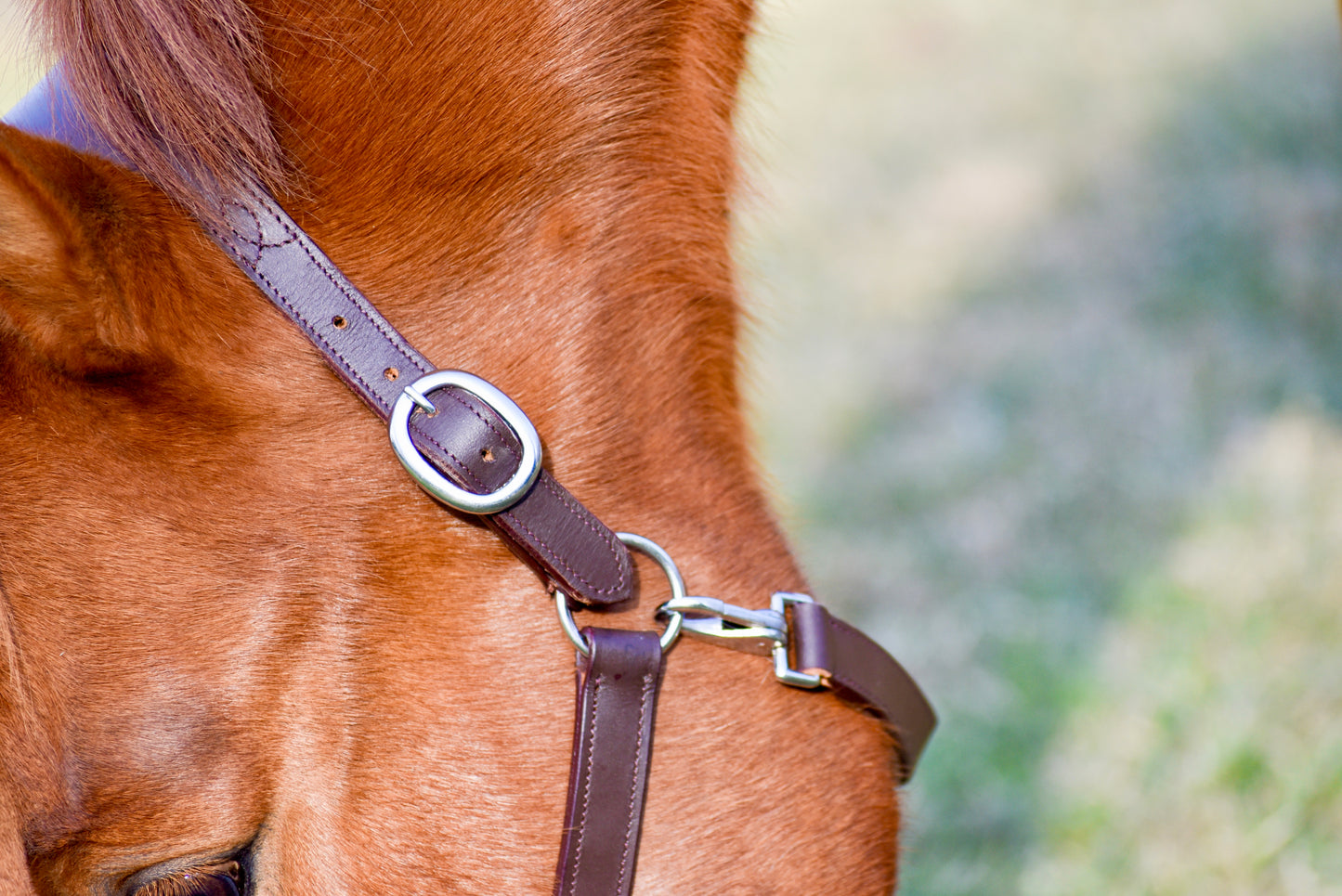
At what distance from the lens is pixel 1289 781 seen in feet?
6.59

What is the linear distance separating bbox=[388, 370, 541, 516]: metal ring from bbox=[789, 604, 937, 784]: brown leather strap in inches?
12.6

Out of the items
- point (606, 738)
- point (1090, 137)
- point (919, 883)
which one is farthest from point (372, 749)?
point (1090, 137)

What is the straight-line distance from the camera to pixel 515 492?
0.95 metres

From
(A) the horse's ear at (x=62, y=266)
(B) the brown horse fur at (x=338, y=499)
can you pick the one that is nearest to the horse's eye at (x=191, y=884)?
(B) the brown horse fur at (x=338, y=499)

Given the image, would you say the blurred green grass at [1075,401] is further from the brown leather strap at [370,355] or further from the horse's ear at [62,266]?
the horse's ear at [62,266]

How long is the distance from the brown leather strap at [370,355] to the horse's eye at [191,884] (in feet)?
1.27

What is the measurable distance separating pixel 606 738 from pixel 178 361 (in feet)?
1.62

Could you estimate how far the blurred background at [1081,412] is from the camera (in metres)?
2.08

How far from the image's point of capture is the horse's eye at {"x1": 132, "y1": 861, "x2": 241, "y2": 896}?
0.94 meters

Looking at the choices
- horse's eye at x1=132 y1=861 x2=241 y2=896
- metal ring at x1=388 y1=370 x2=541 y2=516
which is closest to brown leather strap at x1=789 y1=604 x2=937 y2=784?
metal ring at x1=388 y1=370 x2=541 y2=516

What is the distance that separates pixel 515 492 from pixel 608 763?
0.26m

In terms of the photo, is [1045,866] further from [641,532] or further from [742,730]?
[641,532]

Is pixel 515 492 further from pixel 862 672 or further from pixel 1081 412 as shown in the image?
pixel 1081 412

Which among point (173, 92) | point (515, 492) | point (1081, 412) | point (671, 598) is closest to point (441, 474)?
point (515, 492)
